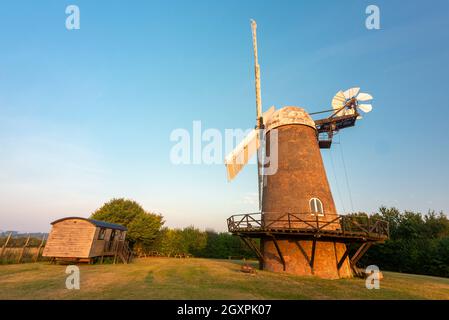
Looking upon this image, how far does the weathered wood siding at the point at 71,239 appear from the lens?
19.0m

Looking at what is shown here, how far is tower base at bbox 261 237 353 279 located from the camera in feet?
45.9

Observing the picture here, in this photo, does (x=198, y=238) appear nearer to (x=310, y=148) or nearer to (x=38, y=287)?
(x=310, y=148)

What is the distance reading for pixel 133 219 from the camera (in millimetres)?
34688

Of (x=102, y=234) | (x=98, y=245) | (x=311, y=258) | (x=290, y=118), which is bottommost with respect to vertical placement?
(x=98, y=245)

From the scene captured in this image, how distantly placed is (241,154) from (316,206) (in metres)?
7.44

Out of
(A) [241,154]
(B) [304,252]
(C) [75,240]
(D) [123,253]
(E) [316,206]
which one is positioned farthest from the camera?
(D) [123,253]

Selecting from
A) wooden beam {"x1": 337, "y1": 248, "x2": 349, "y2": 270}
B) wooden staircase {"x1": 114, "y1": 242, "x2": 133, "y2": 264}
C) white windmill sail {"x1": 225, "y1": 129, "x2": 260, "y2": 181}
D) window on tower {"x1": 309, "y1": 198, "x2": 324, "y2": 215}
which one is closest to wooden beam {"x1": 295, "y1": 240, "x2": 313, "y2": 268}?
wooden beam {"x1": 337, "y1": 248, "x2": 349, "y2": 270}

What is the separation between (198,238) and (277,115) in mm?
27732

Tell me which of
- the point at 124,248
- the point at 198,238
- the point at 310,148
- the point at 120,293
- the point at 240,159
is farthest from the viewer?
the point at 198,238

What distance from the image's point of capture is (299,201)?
598 inches

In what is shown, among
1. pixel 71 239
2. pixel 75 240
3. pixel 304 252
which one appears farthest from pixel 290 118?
pixel 71 239

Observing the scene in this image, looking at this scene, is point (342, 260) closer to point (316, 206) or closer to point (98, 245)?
point (316, 206)

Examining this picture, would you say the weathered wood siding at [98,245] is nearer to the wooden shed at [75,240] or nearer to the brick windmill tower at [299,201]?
the wooden shed at [75,240]
